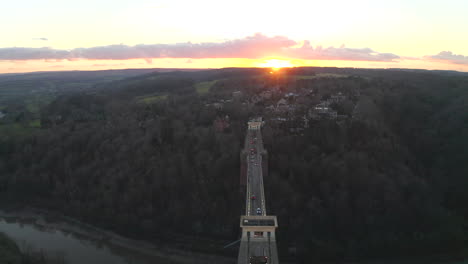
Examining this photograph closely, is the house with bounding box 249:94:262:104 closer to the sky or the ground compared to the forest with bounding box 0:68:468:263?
closer to the sky

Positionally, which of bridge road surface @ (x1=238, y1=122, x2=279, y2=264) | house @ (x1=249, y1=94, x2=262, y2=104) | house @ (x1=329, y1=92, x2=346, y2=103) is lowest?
bridge road surface @ (x1=238, y1=122, x2=279, y2=264)

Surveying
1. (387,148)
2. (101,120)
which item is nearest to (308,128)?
(387,148)

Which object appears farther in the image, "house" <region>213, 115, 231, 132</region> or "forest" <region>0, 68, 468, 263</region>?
"house" <region>213, 115, 231, 132</region>

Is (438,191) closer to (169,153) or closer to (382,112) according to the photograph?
(382,112)

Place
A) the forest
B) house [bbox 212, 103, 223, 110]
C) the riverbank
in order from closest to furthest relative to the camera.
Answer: the riverbank
the forest
house [bbox 212, 103, 223, 110]

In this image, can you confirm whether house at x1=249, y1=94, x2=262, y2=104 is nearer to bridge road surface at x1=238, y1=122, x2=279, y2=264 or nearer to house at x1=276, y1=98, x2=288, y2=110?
house at x1=276, y1=98, x2=288, y2=110

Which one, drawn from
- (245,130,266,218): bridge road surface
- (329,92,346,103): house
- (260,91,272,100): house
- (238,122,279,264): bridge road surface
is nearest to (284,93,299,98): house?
(260,91,272,100): house

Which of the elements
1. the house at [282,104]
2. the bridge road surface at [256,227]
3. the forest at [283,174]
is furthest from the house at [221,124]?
the house at [282,104]
